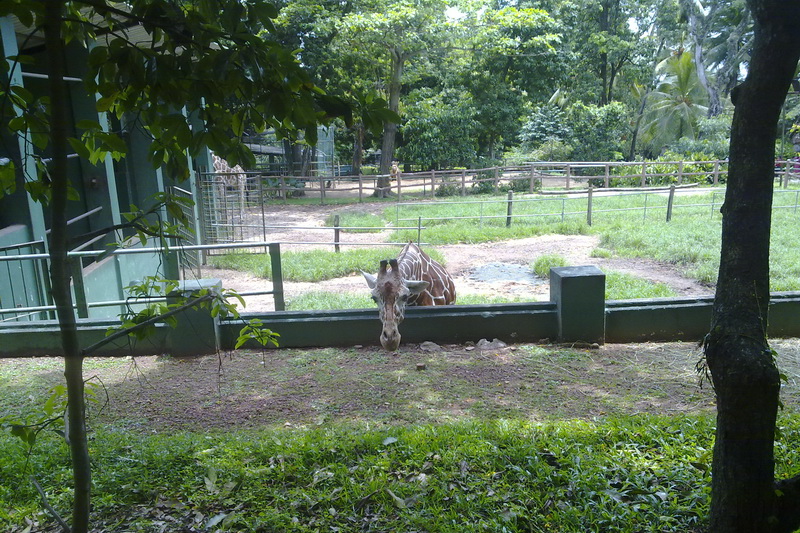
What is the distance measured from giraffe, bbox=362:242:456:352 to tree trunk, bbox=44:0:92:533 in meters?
4.67

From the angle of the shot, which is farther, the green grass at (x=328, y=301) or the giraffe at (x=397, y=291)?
the green grass at (x=328, y=301)

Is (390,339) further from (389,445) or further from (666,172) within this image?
(666,172)

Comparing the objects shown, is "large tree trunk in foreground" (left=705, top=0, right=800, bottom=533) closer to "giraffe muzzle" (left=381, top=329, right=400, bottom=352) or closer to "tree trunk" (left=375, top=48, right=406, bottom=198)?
"giraffe muzzle" (left=381, top=329, right=400, bottom=352)

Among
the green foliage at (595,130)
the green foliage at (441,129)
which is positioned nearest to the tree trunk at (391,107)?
the green foliage at (441,129)

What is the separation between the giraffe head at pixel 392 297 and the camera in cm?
668

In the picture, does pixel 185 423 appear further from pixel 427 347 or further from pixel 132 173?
pixel 132 173

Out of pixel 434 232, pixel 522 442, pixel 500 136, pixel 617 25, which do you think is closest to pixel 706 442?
pixel 522 442

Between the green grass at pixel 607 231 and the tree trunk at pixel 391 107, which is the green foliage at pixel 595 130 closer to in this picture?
the green grass at pixel 607 231

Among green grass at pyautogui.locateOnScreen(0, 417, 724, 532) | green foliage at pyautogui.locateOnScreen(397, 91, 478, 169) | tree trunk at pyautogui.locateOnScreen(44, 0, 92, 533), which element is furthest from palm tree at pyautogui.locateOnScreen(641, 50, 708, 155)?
tree trunk at pyautogui.locateOnScreen(44, 0, 92, 533)

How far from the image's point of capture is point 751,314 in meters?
2.52

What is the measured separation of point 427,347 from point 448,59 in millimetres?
20577

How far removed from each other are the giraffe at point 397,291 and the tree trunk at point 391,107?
14585mm

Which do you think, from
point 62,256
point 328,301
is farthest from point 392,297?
point 62,256

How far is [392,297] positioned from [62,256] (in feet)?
16.3
